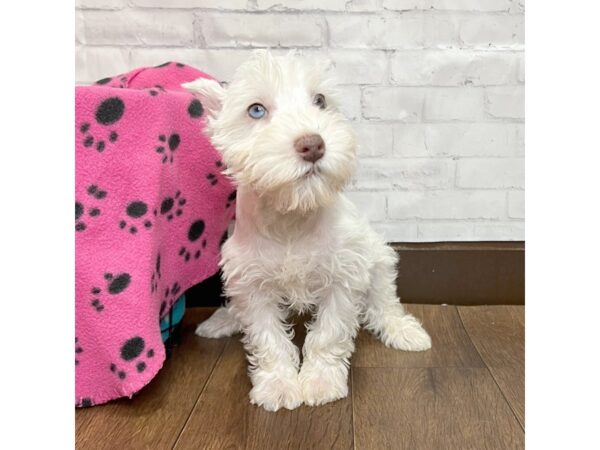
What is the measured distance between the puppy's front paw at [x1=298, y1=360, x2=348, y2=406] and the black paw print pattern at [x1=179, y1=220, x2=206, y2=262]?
467mm

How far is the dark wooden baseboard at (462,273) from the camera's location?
1.86m

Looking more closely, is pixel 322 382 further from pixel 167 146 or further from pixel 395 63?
pixel 395 63

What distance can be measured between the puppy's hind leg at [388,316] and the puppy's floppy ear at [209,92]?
0.64 meters

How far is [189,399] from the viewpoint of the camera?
129 centimetres

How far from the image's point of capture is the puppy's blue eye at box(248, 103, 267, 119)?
47.7 inches

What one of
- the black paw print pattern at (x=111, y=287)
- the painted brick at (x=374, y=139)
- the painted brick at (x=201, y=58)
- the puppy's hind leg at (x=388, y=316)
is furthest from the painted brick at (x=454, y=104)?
the black paw print pattern at (x=111, y=287)

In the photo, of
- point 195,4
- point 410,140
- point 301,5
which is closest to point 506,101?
point 410,140

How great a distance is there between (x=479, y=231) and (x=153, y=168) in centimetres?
119

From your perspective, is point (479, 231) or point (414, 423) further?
point (479, 231)

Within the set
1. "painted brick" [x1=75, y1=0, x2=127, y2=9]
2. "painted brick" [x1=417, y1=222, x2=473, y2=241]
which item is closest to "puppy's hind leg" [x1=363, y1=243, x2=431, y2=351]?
"painted brick" [x1=417, y1=222, x2=473, y2=241]

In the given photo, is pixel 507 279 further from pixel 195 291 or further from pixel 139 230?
pixel 139 230

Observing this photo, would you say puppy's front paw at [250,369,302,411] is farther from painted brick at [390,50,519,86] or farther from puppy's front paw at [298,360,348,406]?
painted brick at [390,50,519,86]

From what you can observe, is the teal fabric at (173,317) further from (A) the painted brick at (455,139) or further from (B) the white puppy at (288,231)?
(A) the painted brick at (455,139)
